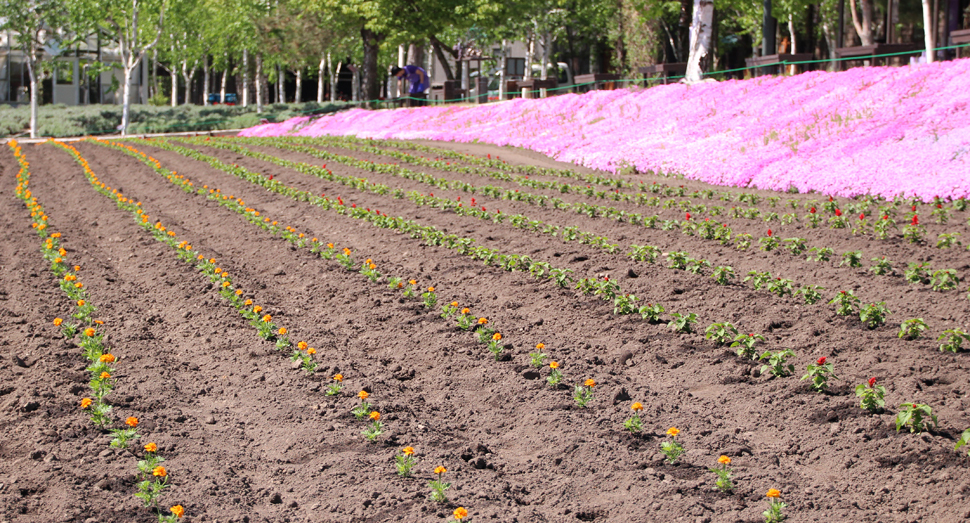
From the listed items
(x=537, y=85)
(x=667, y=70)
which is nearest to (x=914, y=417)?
(x=667, y=70)

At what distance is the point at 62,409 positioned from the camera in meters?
4.91

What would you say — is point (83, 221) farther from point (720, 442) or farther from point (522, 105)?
point (522, 105)

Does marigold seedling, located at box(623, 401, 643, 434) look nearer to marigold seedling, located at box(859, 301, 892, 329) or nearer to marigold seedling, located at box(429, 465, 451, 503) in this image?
marigold seedling, located at box(429, 465, 451, 503)

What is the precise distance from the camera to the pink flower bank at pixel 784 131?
11805 millimetres

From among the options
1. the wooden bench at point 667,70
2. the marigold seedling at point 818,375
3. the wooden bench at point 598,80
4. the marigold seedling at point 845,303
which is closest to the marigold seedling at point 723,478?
the marigold seedling at point 818,375

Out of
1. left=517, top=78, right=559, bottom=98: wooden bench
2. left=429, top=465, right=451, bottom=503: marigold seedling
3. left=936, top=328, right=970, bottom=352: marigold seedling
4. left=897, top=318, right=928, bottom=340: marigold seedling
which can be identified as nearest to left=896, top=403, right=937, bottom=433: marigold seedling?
left=936, top=328, right=970, bottom=352: marigold seedling

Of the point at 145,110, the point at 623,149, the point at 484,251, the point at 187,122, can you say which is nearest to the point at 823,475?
the point at 484,251

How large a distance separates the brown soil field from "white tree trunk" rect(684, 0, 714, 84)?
40.9 feet

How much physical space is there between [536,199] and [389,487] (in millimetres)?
8284

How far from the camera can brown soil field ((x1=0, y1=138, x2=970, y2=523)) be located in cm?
402

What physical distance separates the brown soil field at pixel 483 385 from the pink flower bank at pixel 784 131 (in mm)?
2126

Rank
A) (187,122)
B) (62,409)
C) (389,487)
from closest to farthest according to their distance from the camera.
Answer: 1. (389,487)
2. (62,409)
3. (187,122)

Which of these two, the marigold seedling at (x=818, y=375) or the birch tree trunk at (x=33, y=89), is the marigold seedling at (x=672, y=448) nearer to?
the marigold seedling at (x=818, y=375)

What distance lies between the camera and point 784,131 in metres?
15.0
